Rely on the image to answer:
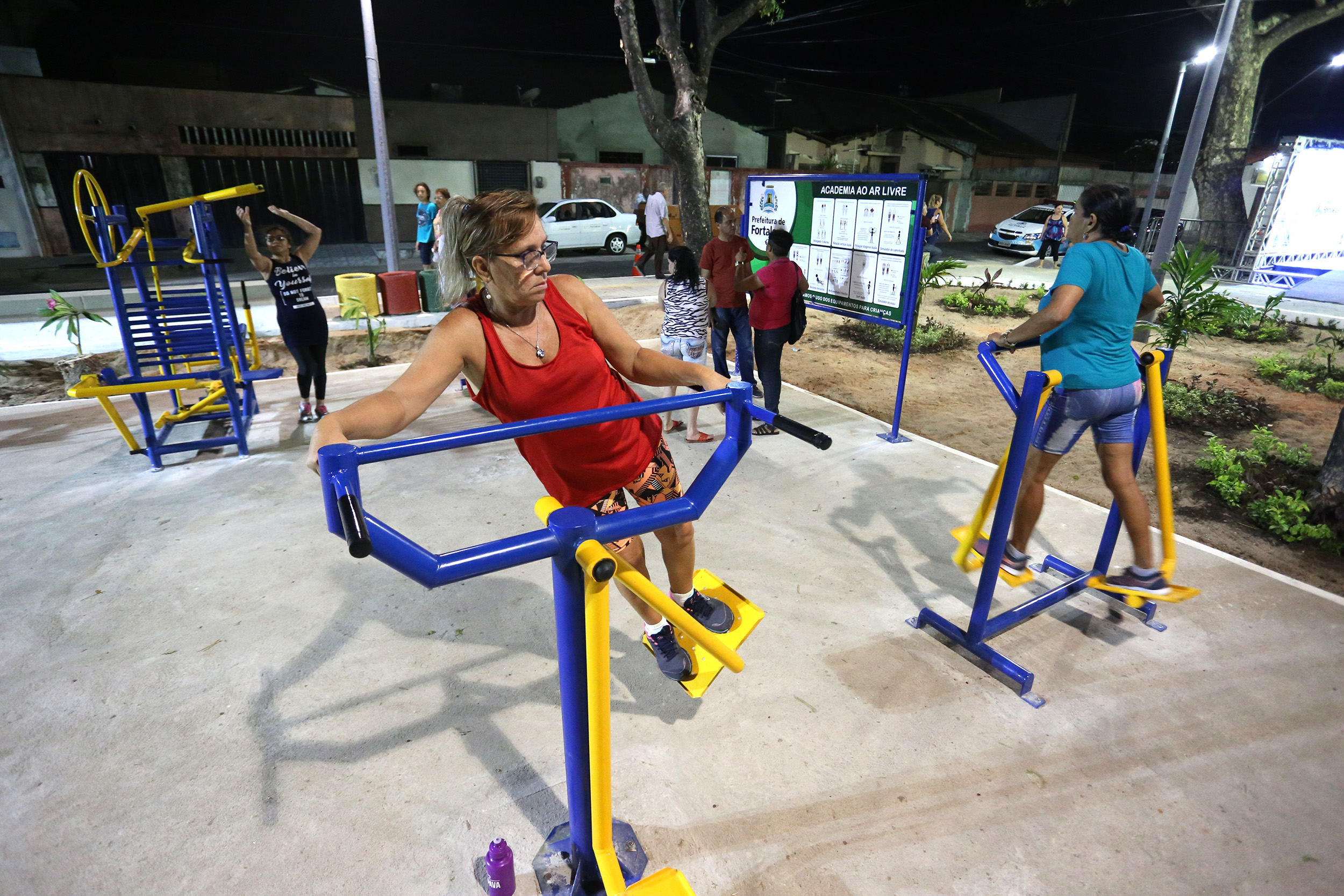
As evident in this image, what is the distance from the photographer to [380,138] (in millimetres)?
9406

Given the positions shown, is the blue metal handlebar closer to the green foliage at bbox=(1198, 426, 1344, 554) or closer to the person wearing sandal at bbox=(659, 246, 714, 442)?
the person wearing sandal at bbox=(659, 246, 714, 442)

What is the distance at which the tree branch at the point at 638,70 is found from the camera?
948 centimetres

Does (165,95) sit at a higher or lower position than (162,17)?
lower

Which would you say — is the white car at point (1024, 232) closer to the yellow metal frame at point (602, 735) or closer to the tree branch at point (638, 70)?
the tree branch at point (638, 70)

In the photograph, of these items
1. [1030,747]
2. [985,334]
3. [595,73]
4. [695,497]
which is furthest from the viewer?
[595,73]

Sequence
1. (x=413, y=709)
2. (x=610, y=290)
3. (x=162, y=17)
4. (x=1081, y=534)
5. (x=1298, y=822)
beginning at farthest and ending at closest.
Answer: (x=162, y=17)
(x=610, y=290)
(x=1081, y=534)
(x=413, y=709)
(x=1298, y=822)

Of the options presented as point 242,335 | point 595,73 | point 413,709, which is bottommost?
point 413,709

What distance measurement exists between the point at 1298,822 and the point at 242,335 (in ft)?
23.0

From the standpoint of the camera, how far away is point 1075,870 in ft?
6.50

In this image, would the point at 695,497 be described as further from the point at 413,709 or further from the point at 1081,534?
the point at 1081,534

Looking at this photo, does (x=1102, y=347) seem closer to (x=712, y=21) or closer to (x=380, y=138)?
(x=380, y=138)

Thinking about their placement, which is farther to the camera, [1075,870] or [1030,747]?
[1030,747]

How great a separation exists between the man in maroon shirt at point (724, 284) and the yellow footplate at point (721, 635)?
9.16 ft

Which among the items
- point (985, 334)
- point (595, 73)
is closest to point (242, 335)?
point (985, 334)
